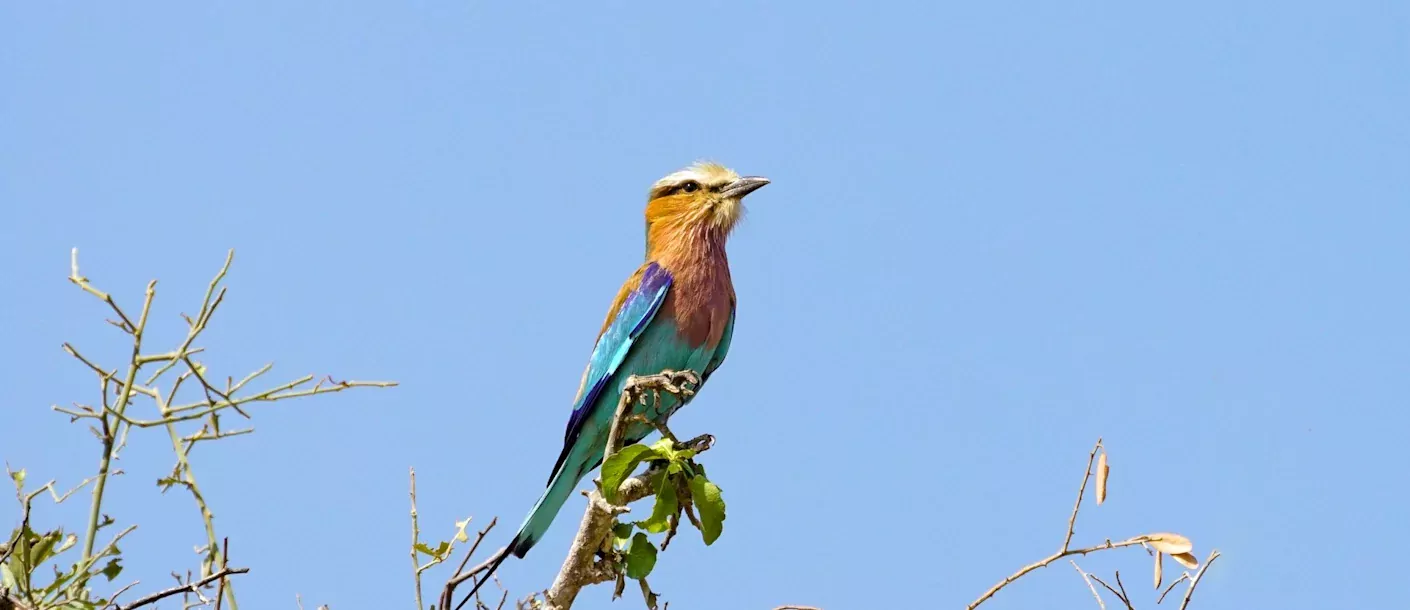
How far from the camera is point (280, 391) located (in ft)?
12.5

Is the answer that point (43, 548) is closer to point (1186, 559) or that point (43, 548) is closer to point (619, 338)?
point (619, 338)

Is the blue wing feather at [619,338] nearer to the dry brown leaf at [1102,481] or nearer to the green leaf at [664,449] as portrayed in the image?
the green leaf at [664,449]

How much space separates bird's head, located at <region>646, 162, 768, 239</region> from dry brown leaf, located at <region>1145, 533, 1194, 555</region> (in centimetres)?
286

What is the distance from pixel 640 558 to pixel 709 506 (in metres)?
0.25

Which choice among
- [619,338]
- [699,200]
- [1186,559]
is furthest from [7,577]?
[699,200]

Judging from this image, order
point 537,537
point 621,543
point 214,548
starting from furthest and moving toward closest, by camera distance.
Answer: point 537,537 < point 621,543 < point 214,548

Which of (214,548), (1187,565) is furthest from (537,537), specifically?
(1187,565)

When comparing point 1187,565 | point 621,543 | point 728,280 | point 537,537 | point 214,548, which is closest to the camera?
point 1187,565

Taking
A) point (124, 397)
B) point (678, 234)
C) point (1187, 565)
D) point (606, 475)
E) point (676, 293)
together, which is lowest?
point (1187, 565)

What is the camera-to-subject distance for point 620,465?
4.09 m

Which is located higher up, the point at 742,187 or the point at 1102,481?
the point at 742,187

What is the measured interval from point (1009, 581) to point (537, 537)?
77.7 inches

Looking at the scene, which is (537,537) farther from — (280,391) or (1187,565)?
(1187,565)

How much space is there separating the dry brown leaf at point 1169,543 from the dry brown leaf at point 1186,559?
1cm
